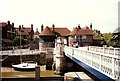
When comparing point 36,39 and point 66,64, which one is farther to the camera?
point 36,39

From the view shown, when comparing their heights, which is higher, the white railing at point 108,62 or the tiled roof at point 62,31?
the tiled roof at point 62,31

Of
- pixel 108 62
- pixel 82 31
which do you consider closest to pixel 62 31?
pixel 82 31

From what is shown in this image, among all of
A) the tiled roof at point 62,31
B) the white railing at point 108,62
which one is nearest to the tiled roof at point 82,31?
the tiled roof at point 62,31

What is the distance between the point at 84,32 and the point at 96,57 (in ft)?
194

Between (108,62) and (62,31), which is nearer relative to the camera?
(108,62)

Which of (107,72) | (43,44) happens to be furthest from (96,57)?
(43,44)

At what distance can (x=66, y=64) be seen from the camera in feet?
155

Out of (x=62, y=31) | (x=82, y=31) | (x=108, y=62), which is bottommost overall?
(x=108, y=62)

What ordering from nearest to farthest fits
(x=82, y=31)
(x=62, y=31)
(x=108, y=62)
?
(x=108, y=62) → (x=82, y=31) → (x=62, y=31)

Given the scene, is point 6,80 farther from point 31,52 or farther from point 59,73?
point 31,52

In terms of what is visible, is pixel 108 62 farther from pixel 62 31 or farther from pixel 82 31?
pixel 62 31

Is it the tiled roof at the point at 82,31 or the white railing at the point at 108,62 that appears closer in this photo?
the white railing at the point at 108,62

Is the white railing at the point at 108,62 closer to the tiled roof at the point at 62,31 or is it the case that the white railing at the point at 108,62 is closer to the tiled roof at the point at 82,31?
the tiled roof at the point at 82,31

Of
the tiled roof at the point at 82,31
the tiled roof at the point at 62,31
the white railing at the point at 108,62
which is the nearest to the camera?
the white railing at the point at 108,62
